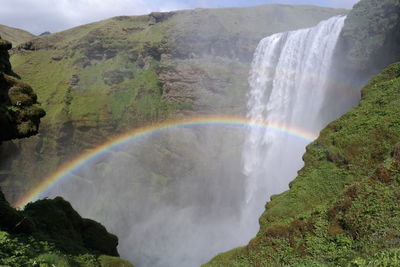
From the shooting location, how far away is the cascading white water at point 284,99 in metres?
43.6

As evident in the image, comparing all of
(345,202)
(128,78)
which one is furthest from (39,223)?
(128,78)

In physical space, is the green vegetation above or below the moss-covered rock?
below

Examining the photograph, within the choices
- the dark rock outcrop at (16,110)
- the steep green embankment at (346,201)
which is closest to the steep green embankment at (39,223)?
the dark rock outcrop at (16,110)

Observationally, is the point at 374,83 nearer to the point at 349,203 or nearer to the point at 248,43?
the point at 349,203

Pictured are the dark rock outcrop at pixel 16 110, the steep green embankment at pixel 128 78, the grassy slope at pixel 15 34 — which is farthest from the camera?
the grassy slope at pixel 15 34

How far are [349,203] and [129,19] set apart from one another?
382 ft

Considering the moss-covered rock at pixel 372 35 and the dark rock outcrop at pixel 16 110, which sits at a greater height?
the moss-covered rock at pixel 372 35

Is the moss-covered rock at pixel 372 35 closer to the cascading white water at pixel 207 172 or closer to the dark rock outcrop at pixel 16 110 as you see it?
the cascading white water at pixel 207 172

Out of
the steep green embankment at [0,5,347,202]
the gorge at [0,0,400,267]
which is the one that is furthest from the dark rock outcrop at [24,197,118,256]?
the steep green embankment at [0,5,347,202]

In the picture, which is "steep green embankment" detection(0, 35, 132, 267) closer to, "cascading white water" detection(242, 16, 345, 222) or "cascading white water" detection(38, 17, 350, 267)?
"cascading white water" detection(38, 17, 350, 267)

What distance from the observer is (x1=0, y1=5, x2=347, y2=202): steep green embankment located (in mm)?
72250

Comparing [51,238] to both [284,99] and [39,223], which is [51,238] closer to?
[39,223]

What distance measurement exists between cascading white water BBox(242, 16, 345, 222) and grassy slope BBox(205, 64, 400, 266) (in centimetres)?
2630

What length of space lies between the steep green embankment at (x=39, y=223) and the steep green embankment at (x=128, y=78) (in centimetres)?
5222
